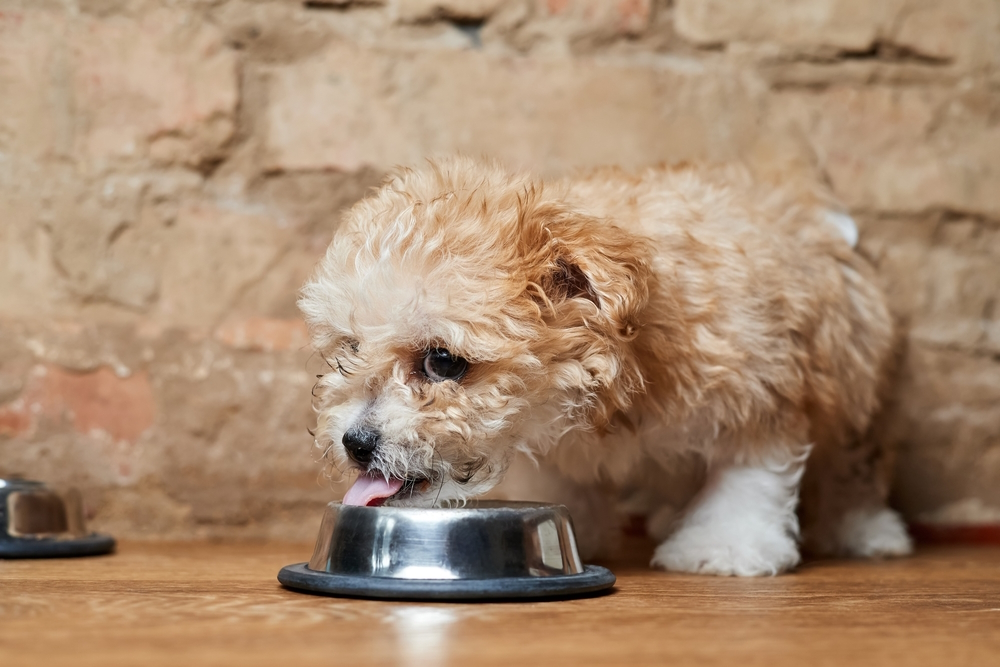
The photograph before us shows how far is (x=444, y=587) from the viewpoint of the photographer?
5.72 feet

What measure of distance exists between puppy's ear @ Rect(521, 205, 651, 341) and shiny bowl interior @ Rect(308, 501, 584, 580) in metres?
0.41

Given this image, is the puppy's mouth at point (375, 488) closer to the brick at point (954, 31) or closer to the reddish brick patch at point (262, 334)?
the reddish brick patch at point (262, 334)

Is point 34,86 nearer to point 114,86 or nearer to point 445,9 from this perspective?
point 114,86

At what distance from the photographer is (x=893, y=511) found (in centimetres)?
321

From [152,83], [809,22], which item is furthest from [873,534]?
[152,83]

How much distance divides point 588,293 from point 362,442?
0.54 meters

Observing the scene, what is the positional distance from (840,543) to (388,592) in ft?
5.57

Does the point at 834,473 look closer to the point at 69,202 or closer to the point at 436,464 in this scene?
the point at 436,464

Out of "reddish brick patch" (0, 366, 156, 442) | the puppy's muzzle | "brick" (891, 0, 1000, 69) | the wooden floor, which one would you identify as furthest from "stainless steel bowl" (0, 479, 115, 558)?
"brick" (891, 0, 1000, 69)

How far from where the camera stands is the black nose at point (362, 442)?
6.48ft

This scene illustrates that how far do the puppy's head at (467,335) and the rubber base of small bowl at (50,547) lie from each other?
79cm

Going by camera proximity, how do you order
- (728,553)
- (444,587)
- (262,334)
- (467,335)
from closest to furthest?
(444,587)
(467,335)
(728,553)
(262,334)

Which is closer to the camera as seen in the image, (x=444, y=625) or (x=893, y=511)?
(x=444, y=625)

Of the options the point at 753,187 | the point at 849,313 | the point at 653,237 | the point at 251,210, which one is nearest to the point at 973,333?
the point at 849,313
